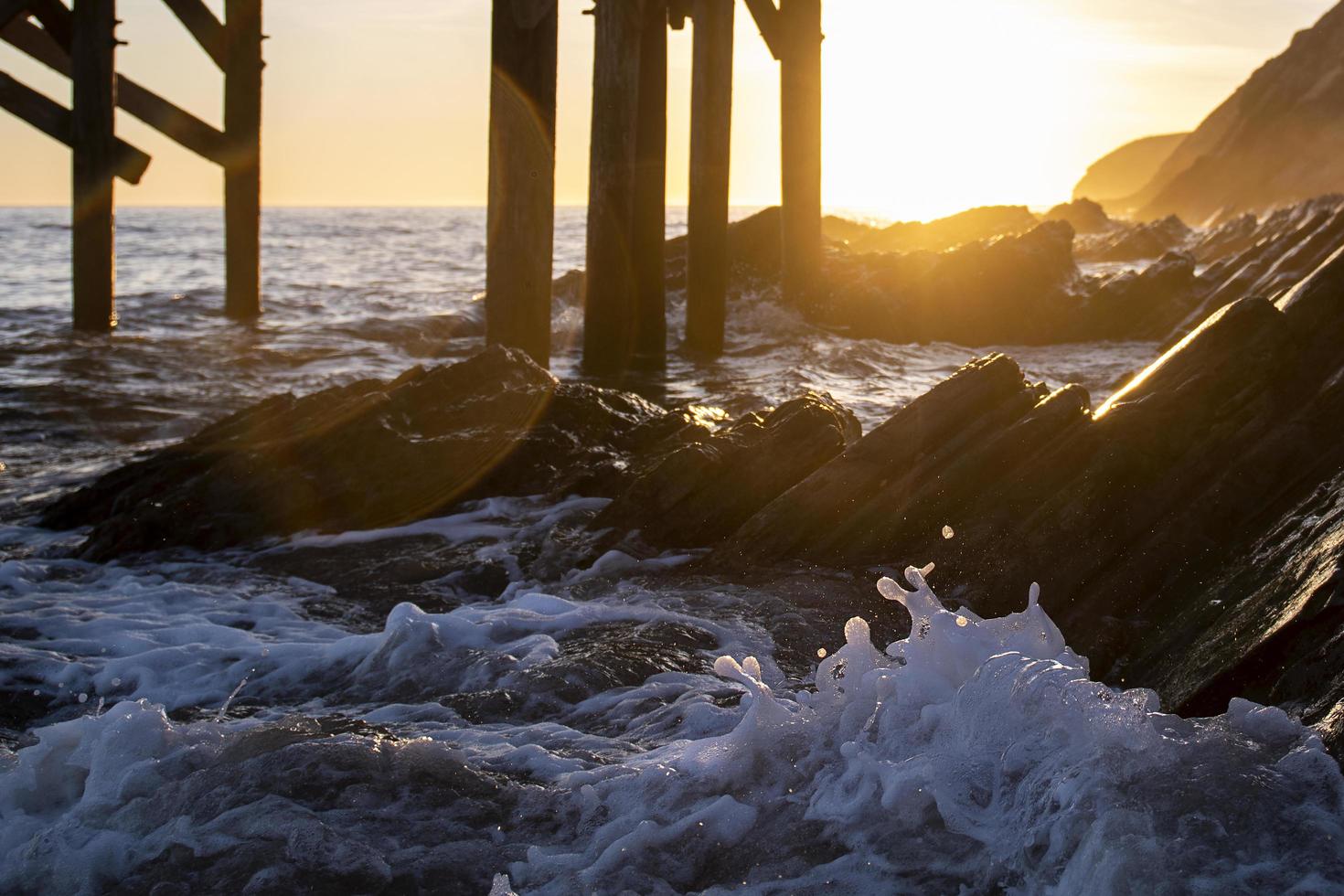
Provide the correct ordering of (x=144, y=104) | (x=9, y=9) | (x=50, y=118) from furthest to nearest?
(x=144, y=104) → (x=50, y=118) → (x=9, y=9)

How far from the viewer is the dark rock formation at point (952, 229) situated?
24.3 meters

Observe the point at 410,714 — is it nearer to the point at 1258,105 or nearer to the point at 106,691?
the point at 106,691

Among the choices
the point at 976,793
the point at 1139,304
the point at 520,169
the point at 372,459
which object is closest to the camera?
the point at 976,793

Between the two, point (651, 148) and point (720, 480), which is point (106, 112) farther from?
point (720, 480)

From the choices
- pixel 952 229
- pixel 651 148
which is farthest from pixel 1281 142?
pixel 651 148

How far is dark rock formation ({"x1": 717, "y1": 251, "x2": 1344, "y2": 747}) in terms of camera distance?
3809 mm

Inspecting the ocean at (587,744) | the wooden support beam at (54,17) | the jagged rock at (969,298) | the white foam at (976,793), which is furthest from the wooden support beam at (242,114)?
the white foam at (976,793)

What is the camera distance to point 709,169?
10.5 meters

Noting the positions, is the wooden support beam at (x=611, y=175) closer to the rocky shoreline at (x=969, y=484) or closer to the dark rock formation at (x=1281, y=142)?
the rocky shoreline at (x=969, y=484)

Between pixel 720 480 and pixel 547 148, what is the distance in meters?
2.85

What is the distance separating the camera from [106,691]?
4.02 meters

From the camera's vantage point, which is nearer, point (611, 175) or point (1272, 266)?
point (611, 175)

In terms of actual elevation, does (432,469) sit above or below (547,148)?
below

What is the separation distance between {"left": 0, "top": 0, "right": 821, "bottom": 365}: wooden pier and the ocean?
8.53 feet
